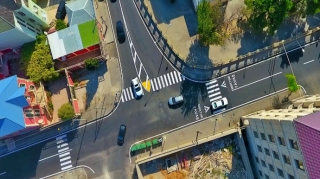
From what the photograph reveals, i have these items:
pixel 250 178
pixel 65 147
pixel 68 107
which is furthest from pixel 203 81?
pixel 65 147

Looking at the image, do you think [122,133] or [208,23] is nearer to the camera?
[208,23]

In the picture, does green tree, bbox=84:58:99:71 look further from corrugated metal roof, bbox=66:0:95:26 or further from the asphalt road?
corrugated metal roof, bbox=66:0:95:26

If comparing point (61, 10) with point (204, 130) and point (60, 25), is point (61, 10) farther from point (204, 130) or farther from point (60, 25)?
point (204, 130)

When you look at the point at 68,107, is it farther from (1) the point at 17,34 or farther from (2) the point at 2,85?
(1) the point at 17,34

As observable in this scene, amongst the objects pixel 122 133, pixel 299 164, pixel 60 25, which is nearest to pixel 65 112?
pixel 122 133

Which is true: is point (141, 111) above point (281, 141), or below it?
above

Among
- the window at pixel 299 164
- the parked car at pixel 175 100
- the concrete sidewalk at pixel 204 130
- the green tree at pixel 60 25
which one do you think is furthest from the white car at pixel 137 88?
the window at pixel 299 164
